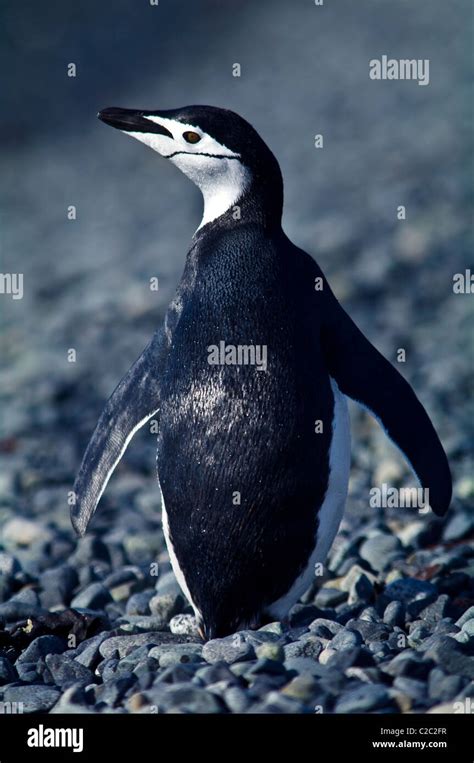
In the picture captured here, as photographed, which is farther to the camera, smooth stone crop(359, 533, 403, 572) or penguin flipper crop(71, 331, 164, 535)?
smooth stone crop(359, 533, 403, 572)

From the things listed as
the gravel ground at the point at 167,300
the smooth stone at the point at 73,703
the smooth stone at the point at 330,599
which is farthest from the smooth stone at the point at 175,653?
the smooth stone at the point at 330,599

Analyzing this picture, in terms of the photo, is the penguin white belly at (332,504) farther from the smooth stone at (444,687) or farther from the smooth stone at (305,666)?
the smooth stone at (444,687)

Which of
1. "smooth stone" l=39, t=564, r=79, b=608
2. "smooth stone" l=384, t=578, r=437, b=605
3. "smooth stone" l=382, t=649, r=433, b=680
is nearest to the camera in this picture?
"smooth stone" l=382, t=649, r=433, b=680

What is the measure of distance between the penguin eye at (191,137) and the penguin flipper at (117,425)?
640 mm

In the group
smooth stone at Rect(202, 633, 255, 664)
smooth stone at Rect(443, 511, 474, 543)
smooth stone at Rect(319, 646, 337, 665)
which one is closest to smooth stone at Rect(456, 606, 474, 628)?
smooth stone at Rect(319, 646, 337, 665)

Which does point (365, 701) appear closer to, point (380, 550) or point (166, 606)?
point (166, 606)

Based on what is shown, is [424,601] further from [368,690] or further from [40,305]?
[40,305]

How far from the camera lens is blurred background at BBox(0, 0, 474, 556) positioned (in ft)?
22.4

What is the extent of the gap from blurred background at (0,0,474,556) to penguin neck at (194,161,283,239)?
1940mm

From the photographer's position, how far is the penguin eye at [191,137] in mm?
3473

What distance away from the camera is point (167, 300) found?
30.0 ft

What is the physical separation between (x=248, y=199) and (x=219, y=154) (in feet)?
0.56

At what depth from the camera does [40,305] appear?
9.96m

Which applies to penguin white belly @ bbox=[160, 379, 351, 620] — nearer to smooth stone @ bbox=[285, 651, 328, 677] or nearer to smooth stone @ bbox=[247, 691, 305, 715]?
smooth stone @ bbox=[285, 651, 328, 677]
